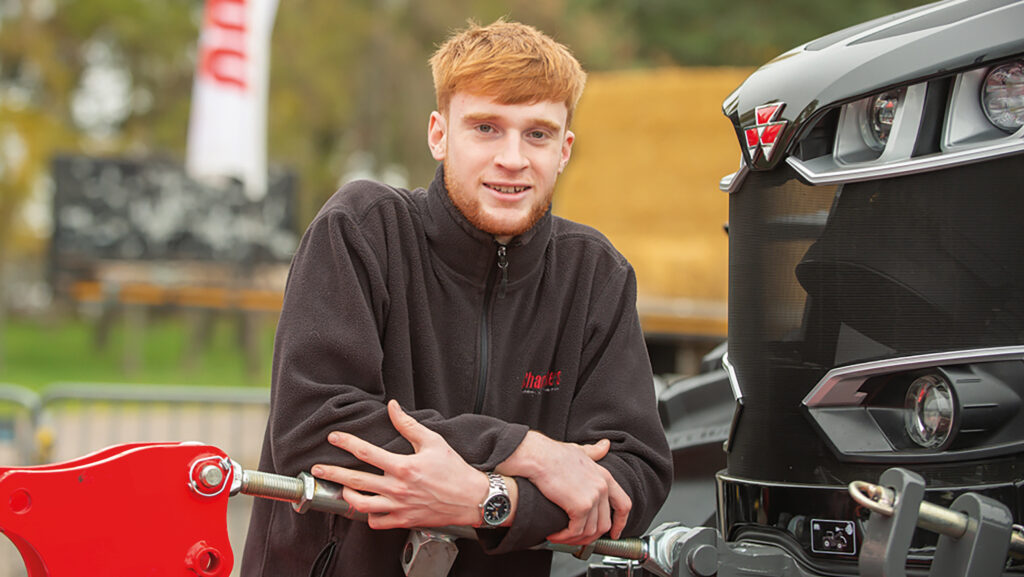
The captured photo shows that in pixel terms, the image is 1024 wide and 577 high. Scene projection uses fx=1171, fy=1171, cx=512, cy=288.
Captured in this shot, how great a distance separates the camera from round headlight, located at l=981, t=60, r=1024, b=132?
223 cm

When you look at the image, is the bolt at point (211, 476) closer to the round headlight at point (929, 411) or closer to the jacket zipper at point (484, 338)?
the jacket zipper at point (484, 338)

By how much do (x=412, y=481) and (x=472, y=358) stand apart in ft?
1.34

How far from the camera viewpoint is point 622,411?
8.45 feet

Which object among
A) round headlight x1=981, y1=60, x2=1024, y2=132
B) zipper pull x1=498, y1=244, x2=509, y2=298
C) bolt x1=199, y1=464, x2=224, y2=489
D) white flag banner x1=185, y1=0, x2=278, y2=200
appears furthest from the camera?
white flag banner x1=185, y1=0, x2=278, y2=200

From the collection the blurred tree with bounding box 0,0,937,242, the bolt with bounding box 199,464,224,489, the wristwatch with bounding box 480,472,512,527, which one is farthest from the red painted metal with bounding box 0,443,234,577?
the blurred tree with bounding box 0,0,937,242

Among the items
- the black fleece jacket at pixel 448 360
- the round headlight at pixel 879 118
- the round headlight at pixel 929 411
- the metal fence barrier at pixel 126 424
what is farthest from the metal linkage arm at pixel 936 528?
the metal fence barrier at pixel 126 424

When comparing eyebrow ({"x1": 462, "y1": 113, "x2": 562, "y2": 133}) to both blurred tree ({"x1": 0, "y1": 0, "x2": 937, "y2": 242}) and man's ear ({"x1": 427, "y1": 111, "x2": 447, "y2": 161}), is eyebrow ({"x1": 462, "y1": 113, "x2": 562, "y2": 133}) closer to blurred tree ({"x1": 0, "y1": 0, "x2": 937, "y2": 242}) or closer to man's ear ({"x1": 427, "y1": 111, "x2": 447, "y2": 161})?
man's ear ({"x1": 427, "y1": 111, "x2": 447, "y2": 161})

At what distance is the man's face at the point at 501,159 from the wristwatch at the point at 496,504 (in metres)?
0.55

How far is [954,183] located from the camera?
2273 mm

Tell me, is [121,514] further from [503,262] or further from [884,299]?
[884,299]

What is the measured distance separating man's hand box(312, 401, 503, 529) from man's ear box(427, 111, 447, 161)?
0.65m

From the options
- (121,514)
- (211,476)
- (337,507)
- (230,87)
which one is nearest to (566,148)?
(337,507)

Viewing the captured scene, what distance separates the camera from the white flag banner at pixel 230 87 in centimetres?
1227

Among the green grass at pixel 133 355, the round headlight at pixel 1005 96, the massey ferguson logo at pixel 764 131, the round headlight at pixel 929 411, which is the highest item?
the round headlight at pixel 1005 96
